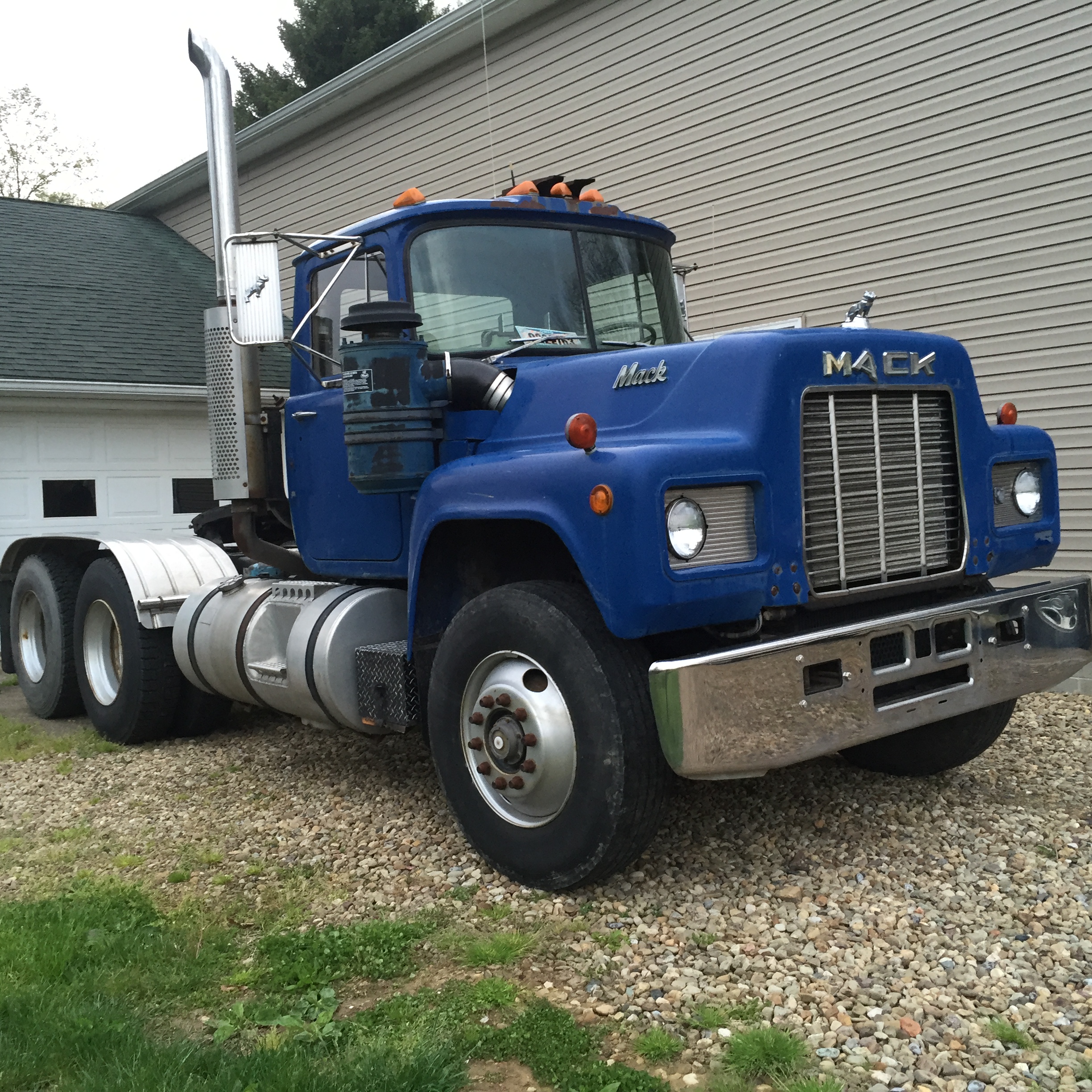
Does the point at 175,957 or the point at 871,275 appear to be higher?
the point at 871,275

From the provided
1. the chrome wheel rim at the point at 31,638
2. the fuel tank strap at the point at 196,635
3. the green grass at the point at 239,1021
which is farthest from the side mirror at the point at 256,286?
the chrome wheel rim at the point at 31,638

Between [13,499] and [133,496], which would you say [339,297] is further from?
[133,496]

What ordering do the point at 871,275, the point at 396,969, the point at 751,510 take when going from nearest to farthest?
the point at 396,969 < the point at 751,510 < the point at 871,275

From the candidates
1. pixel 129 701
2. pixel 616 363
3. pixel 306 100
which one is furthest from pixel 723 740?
pixel 306 100

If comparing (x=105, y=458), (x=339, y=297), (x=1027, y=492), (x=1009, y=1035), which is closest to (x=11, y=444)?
(x=105, y=458)

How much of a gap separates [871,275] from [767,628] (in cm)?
474

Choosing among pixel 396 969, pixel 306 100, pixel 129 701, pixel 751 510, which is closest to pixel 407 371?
pixel 751 510

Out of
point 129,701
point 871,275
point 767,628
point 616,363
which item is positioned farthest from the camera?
point 871,275

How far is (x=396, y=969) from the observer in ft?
11.0

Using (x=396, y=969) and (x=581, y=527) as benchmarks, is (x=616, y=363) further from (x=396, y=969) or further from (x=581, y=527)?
(x=396, y=969)

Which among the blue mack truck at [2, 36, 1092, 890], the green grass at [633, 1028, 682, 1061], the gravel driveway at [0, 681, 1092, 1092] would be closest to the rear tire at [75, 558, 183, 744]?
the gravel driveway at [0, 681, 1092, 1092]

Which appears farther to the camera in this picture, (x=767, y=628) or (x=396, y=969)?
(x=767, y=628)

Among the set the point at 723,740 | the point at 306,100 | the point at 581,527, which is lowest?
the point at 723,740

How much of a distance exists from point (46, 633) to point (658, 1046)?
5912 millimetres
